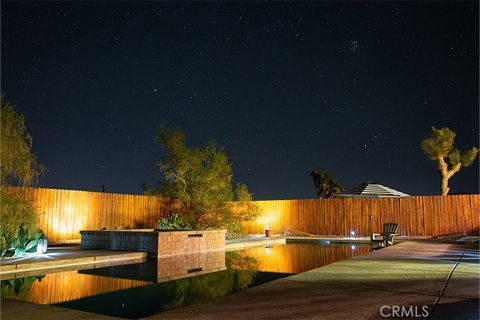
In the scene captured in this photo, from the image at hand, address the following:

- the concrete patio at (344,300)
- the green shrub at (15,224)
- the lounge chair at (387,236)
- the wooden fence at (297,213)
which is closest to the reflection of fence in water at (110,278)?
the concrete patio at (344,300)

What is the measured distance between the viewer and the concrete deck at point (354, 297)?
310 cm

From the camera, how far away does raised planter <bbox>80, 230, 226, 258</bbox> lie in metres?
8.58

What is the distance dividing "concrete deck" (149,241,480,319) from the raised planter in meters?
4.18

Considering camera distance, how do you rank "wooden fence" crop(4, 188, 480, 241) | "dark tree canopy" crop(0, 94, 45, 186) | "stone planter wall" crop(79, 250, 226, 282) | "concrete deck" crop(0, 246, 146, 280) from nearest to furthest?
1. "concrete deck" crop(0, 246, 146, 280)
2. "stone planter wall" crop(79, 250, 226, 282)
3. "dark tree canopy" crop(0, 94, 45, 186)
4. "wooden fence" crop(4, 188, 480, 241)

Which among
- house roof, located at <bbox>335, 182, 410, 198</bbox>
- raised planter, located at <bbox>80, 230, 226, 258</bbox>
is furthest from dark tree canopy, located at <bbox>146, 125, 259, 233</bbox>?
raised planter, located at <bbox>80, 230, 226, 258</bbox>

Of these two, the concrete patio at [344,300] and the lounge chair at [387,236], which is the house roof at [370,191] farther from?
the concrete patio at [344,300]

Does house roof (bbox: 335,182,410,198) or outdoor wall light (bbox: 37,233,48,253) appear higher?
house roof (bbox: 335,182,410,198)

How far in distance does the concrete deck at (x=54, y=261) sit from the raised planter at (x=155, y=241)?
315mm

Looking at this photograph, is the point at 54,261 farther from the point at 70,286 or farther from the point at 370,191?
the point at 370,191

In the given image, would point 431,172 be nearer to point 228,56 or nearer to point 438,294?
point 228,56

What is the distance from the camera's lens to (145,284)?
5633 millimetres

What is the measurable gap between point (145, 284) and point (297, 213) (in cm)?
1328

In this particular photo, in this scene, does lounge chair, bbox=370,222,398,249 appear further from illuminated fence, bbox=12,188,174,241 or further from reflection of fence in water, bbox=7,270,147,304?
illuminated fence, bbox=12,188,174,241

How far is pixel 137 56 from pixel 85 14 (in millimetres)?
2279
